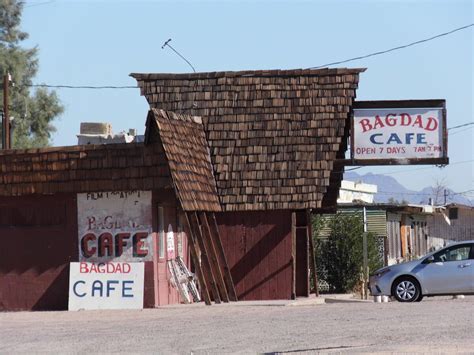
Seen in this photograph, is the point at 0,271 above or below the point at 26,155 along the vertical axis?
below

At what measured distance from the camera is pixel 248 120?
27.1 m

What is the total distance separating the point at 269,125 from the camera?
88.5ft

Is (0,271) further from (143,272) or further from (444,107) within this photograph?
(444,107)

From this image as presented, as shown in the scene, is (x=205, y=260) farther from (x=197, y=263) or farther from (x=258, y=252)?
(x=258, y=252)

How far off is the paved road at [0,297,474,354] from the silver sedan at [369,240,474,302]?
329 centimetres

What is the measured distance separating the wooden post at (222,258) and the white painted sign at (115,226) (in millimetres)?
2670

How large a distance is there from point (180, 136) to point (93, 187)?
231 centimetres

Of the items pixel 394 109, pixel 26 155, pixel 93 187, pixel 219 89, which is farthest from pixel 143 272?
pixel 394 109

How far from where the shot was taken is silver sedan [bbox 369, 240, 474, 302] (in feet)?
86.1

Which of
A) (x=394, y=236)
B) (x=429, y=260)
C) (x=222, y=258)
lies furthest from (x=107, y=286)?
(x=394, y=236)

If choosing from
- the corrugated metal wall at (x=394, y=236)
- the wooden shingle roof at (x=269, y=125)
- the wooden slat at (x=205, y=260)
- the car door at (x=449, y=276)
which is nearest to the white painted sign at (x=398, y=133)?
the wooden shingle roof at (x=269, y=125)

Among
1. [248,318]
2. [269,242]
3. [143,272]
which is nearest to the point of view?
[248,318]

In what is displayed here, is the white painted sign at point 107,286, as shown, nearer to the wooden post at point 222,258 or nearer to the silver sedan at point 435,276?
the wooden post at point 222,258

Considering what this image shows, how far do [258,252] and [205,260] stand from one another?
233cm
